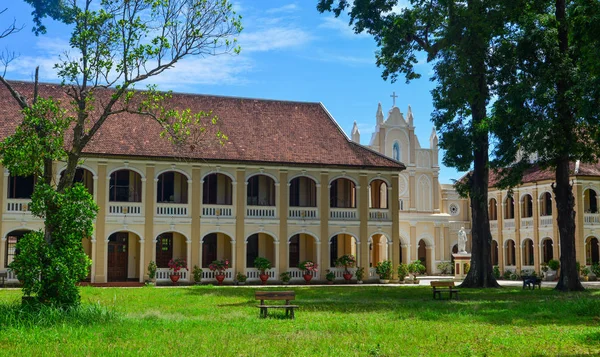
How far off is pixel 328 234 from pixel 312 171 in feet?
10.6

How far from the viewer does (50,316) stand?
14.2 meters

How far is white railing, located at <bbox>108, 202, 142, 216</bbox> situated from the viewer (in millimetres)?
33281

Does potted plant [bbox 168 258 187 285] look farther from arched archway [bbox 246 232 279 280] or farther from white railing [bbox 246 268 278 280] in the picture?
arched archway [bbox 246 232 279 280]

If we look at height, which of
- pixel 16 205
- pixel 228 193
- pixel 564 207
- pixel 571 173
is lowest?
pixel 564 207

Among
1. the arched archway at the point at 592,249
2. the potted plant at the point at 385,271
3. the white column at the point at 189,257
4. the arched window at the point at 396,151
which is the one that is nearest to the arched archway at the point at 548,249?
the arched archway at the point at 592,249

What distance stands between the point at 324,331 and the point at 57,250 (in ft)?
19.7

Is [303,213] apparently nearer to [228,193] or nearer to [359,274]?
[228,193]

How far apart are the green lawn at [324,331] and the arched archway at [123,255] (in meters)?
14.8

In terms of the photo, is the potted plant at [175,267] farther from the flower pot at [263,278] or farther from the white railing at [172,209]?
the flower pot at [263,278]

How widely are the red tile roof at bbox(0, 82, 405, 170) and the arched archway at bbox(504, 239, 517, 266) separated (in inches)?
577

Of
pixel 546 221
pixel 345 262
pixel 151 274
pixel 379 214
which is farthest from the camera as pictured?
pixel 546 221

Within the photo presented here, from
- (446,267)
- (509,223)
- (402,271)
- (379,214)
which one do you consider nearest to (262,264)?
(379,214)

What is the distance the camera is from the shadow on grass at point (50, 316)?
1370cm

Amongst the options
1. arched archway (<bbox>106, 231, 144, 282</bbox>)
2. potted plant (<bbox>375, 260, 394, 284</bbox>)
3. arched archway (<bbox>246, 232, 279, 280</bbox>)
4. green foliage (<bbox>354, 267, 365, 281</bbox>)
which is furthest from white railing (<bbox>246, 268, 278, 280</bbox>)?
potted plant (<bbox>375, 260, 394, 284</bbox>)
